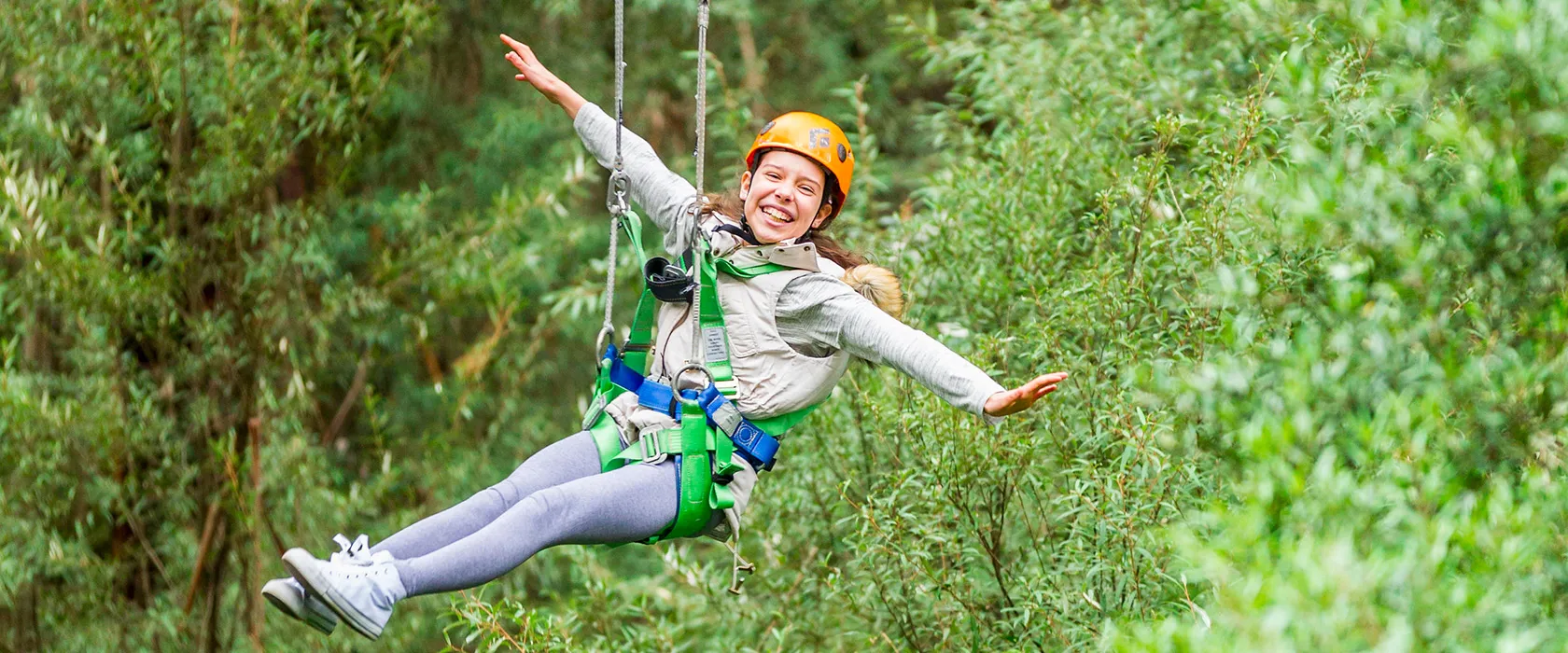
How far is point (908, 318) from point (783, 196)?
1.49 m

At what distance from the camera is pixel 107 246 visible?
21.5ft

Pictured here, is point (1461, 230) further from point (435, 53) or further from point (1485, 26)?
point (435, 53)

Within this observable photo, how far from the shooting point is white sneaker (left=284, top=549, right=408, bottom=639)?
2.74 metres

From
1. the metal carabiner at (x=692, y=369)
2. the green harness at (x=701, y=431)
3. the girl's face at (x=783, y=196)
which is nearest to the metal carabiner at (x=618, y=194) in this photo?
the green harness at (x=701, y=431)

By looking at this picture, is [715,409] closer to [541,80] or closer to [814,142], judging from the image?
[814,142]

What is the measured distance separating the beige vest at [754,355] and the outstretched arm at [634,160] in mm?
246

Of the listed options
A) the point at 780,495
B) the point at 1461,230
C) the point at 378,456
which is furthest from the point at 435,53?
the point at 1461,230

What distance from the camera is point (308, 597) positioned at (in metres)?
2.82

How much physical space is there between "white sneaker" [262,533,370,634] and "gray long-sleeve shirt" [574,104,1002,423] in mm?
1039

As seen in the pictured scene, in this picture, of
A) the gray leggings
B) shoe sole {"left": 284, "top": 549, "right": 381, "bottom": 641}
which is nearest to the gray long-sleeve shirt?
the gray leggings

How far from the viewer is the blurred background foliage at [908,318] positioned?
209 cm

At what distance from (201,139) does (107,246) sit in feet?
2.28

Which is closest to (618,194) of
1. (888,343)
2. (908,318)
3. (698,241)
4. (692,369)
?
(698,241)

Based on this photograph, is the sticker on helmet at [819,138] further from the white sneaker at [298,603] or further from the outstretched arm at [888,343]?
the white sneaker at [298,603]
